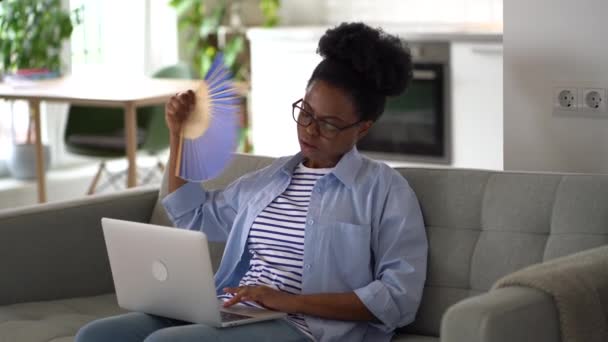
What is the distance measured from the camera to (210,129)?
2.66 meters

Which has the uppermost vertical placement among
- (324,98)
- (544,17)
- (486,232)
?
(544,17)

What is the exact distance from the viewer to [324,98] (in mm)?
2525

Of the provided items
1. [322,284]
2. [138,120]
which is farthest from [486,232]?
[138,120]

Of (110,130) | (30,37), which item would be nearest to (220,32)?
(110,130)

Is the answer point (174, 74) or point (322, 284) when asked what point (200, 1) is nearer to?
point (174, 74)

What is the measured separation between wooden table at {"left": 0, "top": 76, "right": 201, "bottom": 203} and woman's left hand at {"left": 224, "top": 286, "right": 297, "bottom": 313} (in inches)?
94.9

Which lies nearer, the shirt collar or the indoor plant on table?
the shirt collar

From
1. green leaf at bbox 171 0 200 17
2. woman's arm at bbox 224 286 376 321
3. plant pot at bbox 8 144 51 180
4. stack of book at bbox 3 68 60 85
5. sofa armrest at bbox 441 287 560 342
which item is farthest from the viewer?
green leaf at bbox 171 0 200 17

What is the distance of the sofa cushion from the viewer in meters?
2.65

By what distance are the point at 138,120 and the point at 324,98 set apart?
11.7 ft

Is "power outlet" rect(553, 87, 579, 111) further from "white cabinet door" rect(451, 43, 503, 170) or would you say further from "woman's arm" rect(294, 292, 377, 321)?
"white cabinet door" rect(451, 43, 503, 170)

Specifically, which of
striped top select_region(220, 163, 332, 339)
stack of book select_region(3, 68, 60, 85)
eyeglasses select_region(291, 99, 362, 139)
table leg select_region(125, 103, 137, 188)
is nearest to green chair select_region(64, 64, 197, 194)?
stack of book select_region(3, 68, 60, 85)

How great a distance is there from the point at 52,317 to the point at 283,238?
2.29ft

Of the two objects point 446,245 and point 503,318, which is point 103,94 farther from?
point 503,318
